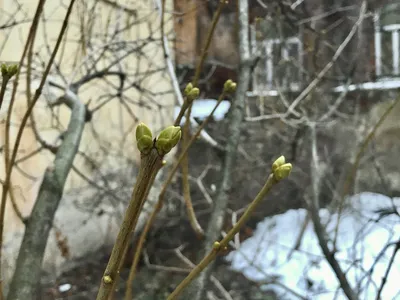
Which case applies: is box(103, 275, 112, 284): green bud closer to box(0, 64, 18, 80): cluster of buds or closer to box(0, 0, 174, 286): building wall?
box(0, 64, 18, 80): cluster of buds

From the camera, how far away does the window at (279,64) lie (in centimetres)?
213

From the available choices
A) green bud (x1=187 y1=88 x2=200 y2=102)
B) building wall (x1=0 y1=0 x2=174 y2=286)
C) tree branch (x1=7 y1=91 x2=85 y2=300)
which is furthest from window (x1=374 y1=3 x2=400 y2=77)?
green bud (x1=187 y1=88 x2=200 y2=102)

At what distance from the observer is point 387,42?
Result: 231cm

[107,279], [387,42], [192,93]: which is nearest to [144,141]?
[107,279]

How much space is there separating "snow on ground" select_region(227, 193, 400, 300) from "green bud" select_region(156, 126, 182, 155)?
1040 mm

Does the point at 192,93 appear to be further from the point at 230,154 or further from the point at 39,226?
the point at 230,154

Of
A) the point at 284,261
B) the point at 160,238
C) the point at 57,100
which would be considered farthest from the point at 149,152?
the point at 160,238

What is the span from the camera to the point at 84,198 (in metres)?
2.20

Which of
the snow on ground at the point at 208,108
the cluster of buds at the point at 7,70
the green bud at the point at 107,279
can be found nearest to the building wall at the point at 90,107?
the snow on ground at the point at 208,108

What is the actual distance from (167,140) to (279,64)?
6.62 ft

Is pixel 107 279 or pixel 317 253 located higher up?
pixel 107 279

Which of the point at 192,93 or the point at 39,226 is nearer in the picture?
the point at 192,93

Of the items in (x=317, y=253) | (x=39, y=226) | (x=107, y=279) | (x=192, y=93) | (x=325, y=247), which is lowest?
(x=317, y=253)

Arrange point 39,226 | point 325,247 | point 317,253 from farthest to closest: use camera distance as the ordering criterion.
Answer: point 317,253 < point 325,247 < point 39,226
